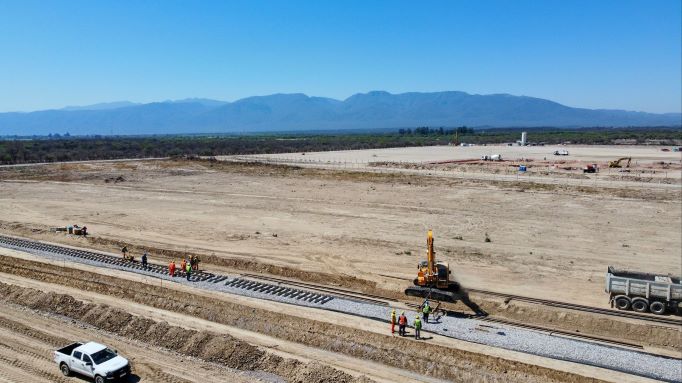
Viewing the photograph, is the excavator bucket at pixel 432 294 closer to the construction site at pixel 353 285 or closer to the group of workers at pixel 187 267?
the construction site at pixel 353 285

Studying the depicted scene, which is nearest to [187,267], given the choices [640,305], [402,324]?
[402,324]

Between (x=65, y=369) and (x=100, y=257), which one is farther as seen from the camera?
(x=100, y=257)

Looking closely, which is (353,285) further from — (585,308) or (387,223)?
(387,223)

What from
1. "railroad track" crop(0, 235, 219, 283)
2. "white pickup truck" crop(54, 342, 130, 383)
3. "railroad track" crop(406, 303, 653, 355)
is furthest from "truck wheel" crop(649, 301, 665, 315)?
"white pickup truck" crop(54, 342, 130, 383)

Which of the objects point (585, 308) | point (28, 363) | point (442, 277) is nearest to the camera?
point (28, 363)

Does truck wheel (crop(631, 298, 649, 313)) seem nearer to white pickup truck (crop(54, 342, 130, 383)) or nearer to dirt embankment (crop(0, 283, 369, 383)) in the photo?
dirt embankment (crop(0, 283, 369, 383))

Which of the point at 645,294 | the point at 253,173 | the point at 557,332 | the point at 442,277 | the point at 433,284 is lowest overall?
the point at 557,332
